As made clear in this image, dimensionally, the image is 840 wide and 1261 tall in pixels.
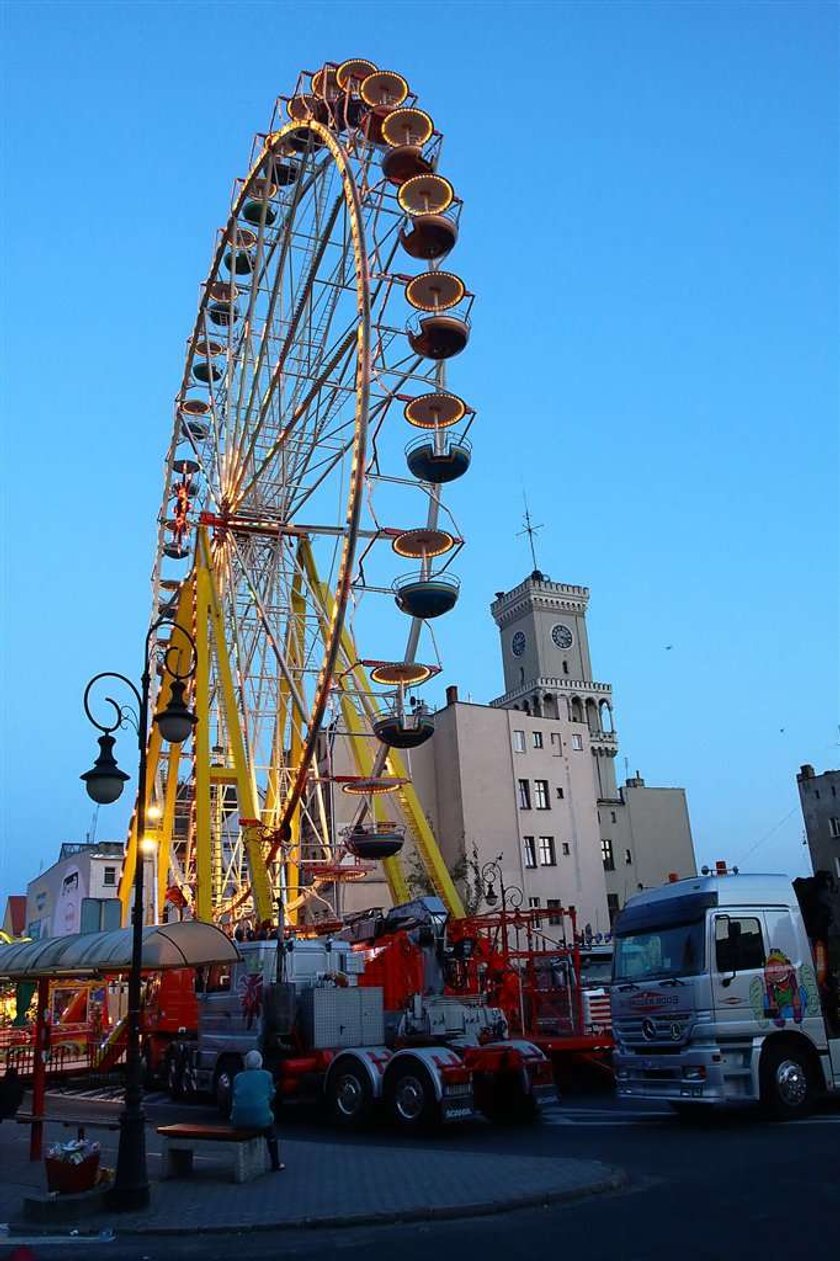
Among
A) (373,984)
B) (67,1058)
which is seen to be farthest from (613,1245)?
(67,1058)

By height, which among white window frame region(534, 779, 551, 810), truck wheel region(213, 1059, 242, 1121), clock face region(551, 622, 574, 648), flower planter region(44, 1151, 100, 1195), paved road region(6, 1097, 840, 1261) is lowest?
paved road region(6, 1097, 840, 1261)

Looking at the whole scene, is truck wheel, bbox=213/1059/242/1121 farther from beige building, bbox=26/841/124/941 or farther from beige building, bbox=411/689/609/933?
beige building, bbox=26/841/124/941

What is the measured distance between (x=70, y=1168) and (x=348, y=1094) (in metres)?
6.73

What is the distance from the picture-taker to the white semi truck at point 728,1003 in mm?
13797

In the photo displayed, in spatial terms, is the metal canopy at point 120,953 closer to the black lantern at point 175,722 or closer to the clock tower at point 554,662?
the black lantern at point 175,722

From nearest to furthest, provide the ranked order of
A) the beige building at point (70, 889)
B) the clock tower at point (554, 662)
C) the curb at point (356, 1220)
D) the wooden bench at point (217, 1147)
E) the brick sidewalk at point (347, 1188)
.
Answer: the curb at point (356, 1220) → the brick sidewalk at point (347, 1188) → the wooden bench at point (217, 1147) → the beige building at point (70, 889) → the clock tower at point (554, 662)

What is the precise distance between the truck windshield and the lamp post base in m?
6.94

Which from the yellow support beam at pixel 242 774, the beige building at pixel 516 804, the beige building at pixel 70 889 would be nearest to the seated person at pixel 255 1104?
the yellow support beam at pixel 242 774

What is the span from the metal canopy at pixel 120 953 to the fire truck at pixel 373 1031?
84.4 inches

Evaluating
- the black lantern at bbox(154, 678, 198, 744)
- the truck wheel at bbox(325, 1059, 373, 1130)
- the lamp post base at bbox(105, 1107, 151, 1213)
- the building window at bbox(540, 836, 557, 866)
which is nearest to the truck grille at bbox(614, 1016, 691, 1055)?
the truck wheel at bbox(325, 1059, 373, 1130)

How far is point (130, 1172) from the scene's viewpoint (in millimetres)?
10664

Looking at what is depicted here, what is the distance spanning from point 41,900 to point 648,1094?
5832cm

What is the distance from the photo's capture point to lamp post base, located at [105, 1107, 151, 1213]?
10.5 m

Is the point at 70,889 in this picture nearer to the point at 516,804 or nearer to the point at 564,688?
the point at 516,804
